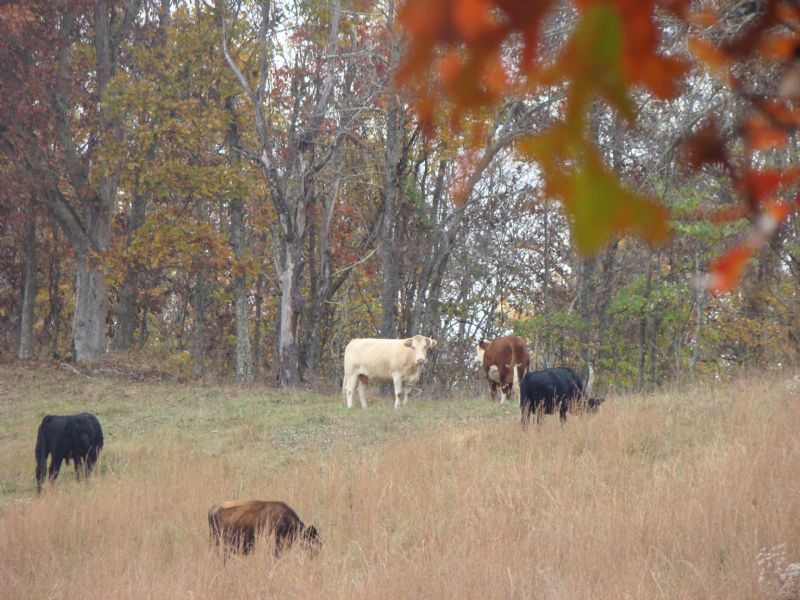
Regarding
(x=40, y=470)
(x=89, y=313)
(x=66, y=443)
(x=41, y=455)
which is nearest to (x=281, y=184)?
(x=89, y=313)

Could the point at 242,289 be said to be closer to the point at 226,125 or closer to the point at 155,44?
the point at 226,125

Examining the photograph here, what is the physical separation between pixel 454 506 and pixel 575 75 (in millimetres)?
7551

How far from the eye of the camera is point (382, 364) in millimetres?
18312

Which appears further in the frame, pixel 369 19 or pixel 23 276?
pixel 23 276

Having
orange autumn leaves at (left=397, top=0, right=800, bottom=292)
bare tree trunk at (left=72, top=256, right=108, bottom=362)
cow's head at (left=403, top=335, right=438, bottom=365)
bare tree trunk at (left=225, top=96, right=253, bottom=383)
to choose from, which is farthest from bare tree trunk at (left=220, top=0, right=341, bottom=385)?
orange autumn leaves at (left=397, top=0, right=800, bottom=292)

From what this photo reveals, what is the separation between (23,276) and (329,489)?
2764cm

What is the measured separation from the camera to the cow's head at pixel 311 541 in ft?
24.6

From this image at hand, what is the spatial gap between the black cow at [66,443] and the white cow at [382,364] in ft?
21.6

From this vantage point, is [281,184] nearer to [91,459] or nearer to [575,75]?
[91,459]

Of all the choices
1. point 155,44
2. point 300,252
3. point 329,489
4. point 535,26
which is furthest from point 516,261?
point 535,26

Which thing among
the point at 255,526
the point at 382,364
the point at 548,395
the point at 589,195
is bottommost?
the point at 255,526

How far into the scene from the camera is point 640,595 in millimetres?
5371

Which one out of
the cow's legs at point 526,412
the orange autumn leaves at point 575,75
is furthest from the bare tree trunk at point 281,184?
the orange autumn leaves at point 575,75

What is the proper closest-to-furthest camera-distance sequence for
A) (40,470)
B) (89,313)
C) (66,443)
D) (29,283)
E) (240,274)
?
(40,470)
(66,443)
(89,313)
(240,274)
(29,283)
